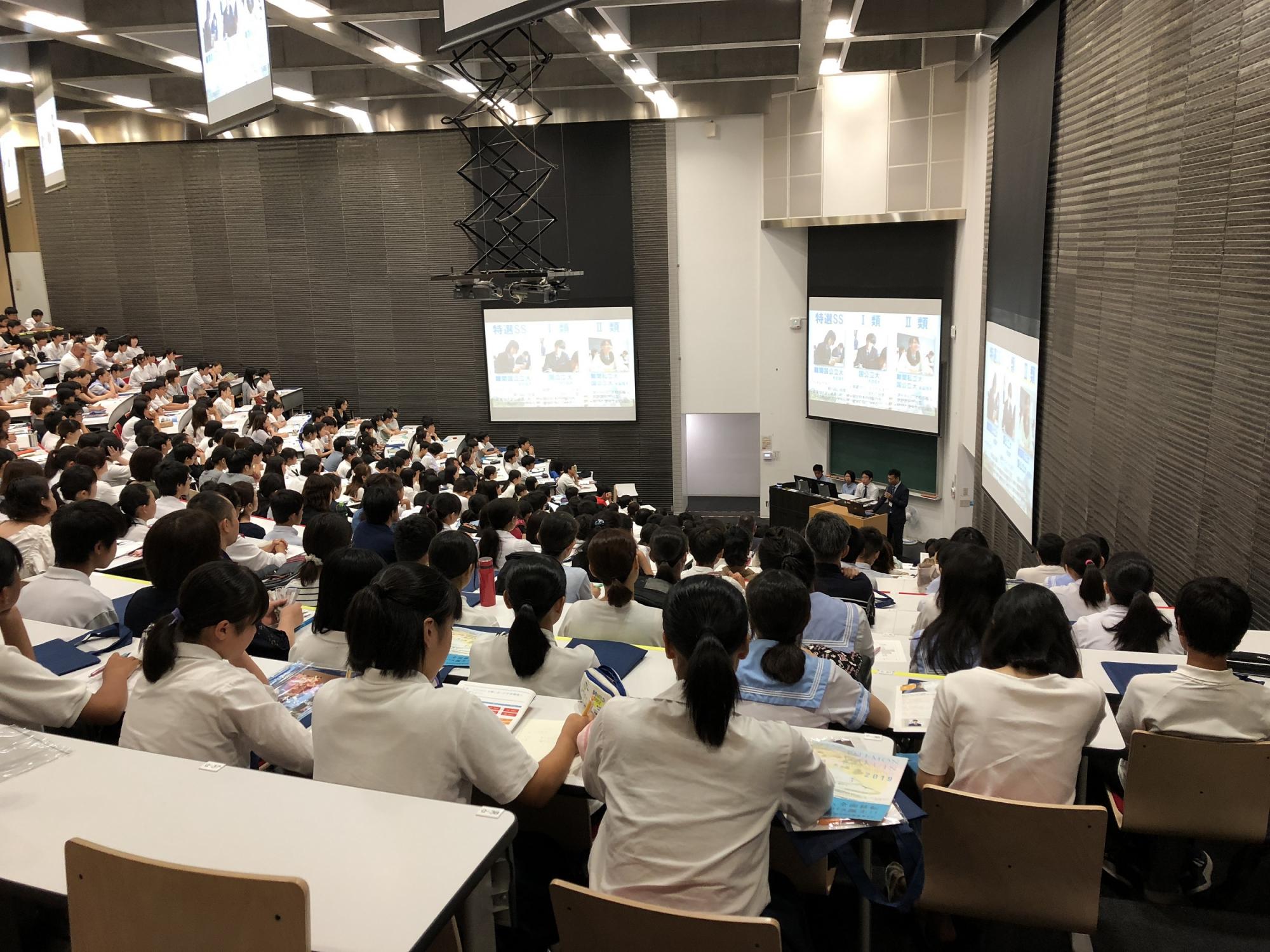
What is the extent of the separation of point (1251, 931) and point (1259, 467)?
225cm

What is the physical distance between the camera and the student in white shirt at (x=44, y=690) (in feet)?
7.54

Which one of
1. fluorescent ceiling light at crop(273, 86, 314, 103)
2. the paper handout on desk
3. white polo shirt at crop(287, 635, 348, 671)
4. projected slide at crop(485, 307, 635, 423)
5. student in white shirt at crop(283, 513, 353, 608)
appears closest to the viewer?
the paper handout on desk

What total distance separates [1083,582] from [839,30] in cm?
720

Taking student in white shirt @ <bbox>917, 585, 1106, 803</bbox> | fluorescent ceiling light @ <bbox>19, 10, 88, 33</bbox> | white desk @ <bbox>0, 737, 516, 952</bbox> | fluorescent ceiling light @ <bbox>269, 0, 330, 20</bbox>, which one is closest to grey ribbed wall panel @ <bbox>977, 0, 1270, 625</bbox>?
student in white shirt @ <bbox>917, 585, 1106, 803</bbox>

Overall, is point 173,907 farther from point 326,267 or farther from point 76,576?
point 326,267

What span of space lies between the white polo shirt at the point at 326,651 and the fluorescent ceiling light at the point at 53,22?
7.30 meters

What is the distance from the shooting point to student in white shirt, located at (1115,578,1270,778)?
2629 millimetres

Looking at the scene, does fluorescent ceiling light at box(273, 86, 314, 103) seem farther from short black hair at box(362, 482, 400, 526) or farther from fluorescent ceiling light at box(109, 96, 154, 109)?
short black hair at box(362, 482, 400, 526)

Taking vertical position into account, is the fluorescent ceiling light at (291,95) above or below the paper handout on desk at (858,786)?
above

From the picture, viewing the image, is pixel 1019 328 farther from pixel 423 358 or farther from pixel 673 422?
pixel 423 358

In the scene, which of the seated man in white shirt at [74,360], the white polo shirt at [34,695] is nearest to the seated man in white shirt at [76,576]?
the white polo shirt at [34,695]

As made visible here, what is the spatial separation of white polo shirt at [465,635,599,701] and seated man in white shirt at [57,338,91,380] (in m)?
10.9

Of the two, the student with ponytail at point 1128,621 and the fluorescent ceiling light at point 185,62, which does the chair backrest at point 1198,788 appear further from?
the fluorescent ceiling light at point 185,62

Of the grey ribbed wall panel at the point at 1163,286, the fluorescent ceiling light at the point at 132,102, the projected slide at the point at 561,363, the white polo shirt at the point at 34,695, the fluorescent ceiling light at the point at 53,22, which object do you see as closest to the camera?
the white polo shirt at the point at 34,695
